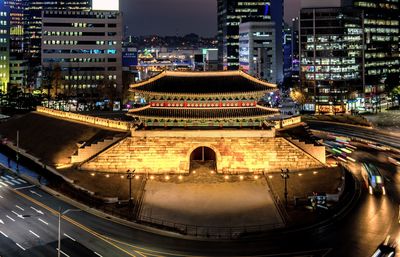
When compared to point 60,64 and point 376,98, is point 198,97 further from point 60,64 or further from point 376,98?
point 376,98

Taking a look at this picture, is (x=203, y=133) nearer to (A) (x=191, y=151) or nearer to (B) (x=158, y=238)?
(A) (x=191, y=151)

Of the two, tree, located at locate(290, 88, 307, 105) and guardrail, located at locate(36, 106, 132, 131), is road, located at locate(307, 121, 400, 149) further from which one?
guardrail, located at locate(36, 106, 132, 131)

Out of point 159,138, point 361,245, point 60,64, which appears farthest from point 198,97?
point 60,64

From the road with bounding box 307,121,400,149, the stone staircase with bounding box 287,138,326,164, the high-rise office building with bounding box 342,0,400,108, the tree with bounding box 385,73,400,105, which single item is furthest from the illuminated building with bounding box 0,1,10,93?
the tree with bounding box 385,73,400,105

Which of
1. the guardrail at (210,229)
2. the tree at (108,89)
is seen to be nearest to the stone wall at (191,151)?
the guardrail at (210,229)

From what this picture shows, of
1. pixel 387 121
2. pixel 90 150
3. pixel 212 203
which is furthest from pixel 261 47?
pixel 212 203

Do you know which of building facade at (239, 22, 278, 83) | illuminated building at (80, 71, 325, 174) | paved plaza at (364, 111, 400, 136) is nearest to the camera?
illuminated building at (80, 71, 325, 174)

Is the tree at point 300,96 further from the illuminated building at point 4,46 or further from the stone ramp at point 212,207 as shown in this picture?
the illuminated building at point 4,46

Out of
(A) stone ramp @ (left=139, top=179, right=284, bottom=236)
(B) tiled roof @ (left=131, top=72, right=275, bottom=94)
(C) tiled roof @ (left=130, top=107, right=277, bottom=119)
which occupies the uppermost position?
(B) tiled roof @ (left=131, top=72, right=275, bottom=94)
